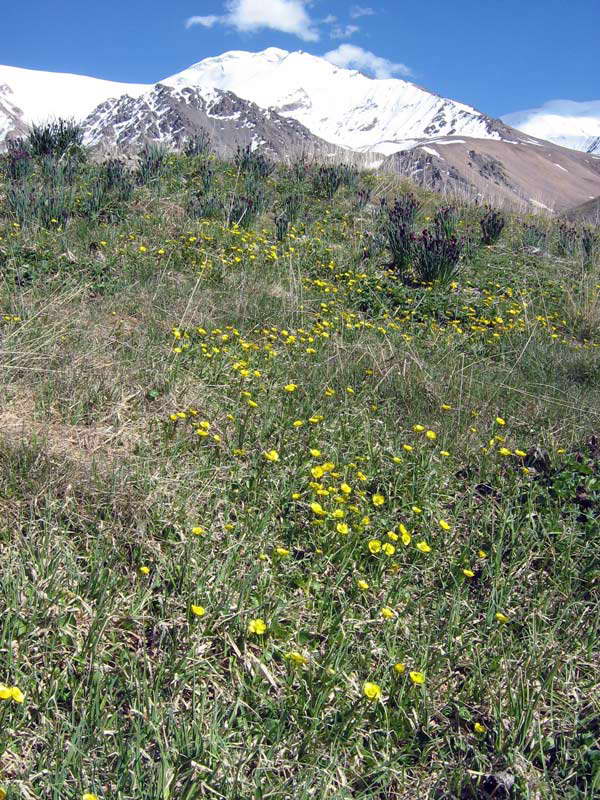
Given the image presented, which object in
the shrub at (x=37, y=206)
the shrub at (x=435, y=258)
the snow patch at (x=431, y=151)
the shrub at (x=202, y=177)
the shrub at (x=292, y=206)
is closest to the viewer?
the shrub at (x=37, y=206)

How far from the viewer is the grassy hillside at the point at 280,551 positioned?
176 centimetres

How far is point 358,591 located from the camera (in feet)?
7.73

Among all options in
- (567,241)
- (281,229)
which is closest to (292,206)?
(281,229)

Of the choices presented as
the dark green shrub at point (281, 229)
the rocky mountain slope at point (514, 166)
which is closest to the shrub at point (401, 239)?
the dark green shrub at point (281, 229)

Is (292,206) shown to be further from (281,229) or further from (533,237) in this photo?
(533,237)

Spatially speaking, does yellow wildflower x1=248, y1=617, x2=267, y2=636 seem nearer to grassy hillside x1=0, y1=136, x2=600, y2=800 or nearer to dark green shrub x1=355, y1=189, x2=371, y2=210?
grassy hillside x1=0, y1=136, x2=600, y2=800

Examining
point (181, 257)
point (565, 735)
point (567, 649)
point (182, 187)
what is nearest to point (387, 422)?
point (567, 649)

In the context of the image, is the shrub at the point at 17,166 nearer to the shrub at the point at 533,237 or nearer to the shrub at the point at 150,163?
the shrub at the point at 150,163

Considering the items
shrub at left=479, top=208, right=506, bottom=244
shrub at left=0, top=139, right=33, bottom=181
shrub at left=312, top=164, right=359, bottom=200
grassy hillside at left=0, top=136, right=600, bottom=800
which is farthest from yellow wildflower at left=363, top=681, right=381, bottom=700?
shrub at left=312, top=164, right=359, bottom=200

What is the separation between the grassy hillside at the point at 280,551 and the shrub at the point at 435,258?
5.40ft

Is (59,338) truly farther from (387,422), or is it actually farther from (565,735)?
(565,735)

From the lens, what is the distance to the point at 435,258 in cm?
638

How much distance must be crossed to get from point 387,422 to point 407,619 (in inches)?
56.0

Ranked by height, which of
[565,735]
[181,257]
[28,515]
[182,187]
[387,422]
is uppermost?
[182,187]
